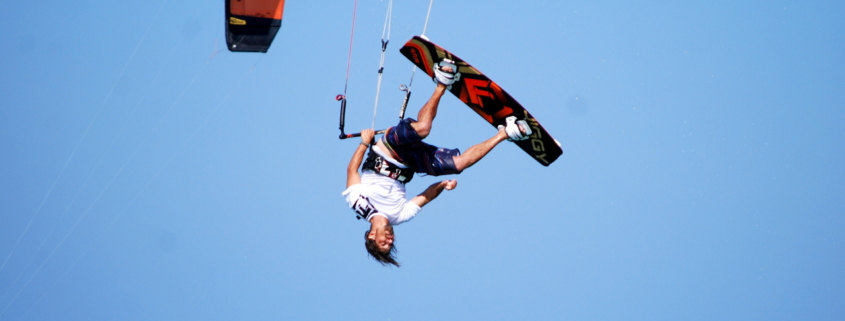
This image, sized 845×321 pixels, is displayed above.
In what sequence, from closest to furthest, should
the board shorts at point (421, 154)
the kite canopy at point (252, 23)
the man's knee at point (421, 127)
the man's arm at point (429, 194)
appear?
the man's knee at point (421, 127) → the board shorts at point (421, 154) → the man's arm at point (429, 194) → the kite canopy at point (252, 23)

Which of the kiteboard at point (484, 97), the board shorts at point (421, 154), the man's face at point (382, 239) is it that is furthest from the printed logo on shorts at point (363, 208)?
the kiteboard at point (484, 97)

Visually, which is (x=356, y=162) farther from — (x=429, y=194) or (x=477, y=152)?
(x=477, y=152)

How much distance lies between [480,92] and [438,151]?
24.6 inches

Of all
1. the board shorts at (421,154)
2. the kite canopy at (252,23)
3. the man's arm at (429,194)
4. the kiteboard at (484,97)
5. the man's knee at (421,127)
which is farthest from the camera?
the kite canopy at (252,23)

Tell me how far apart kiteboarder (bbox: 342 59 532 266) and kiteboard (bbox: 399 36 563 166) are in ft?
0.35

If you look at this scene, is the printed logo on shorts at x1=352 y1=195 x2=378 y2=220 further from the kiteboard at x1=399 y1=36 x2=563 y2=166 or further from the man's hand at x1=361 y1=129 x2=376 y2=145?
the kiteboard at x1=399 y1=36 x2=563 y2=166

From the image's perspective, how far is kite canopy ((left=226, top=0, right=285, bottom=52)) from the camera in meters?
10.9

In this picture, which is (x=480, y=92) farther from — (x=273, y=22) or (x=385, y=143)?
(x=273, y=22)

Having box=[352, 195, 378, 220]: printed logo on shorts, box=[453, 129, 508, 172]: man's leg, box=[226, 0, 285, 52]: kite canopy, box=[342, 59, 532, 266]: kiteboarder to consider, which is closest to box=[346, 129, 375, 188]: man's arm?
box=[342, 59, 532, 266]: kiteboarder

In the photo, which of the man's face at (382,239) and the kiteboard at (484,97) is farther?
the kiteboard at (484,97)

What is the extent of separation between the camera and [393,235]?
8.82 m

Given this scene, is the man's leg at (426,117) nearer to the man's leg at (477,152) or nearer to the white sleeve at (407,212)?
the man's leg at (477,152)

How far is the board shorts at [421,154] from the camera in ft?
28.5

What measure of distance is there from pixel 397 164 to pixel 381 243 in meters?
0.63
